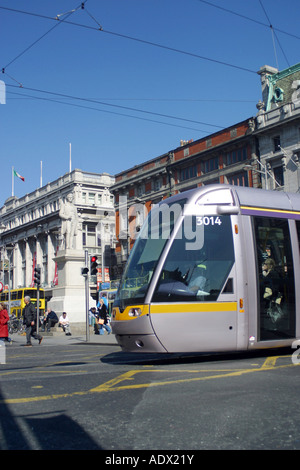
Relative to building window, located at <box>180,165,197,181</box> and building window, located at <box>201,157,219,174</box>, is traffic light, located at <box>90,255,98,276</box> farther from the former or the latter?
building window, located at <box>180,165,197,181</box>

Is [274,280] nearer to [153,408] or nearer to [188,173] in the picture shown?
[153,408]

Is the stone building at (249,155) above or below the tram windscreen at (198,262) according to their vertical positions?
above

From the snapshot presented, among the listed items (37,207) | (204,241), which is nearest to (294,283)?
(204,241)

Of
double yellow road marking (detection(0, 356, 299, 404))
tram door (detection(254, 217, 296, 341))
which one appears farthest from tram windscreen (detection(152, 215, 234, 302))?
double yellow road marking (detection(0, 356, 299, 404))

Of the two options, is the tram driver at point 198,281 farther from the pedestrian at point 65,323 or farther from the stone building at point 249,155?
the stone building at point 249,155

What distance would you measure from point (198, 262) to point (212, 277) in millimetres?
345

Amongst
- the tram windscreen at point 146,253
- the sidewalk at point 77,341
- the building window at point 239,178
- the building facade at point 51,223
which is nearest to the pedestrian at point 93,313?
the sidewalk at point 77,341

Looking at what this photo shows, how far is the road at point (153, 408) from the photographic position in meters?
3.55

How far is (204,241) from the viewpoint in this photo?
820cm

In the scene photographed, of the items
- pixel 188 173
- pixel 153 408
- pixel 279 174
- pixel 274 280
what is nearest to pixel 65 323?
pixel 274 280

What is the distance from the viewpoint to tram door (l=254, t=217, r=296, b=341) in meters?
8.52

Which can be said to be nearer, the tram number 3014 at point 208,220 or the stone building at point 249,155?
the tram number 3014 at point 208,220

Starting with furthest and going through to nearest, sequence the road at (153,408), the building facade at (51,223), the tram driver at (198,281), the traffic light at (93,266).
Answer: the building facade at (51,223) < the traffic light at (93,266) < the tram driver at (198,281) < the road at (153,408)

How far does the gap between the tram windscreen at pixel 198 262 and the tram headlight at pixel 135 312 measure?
337 millimetres
